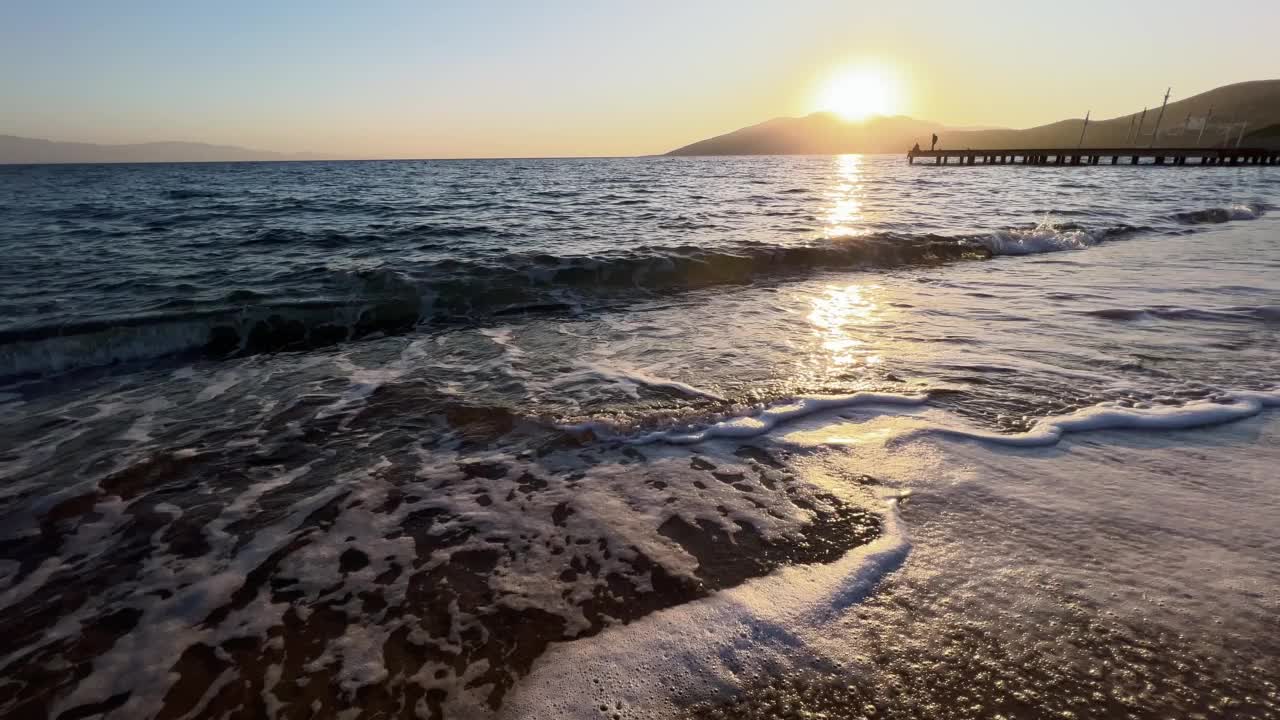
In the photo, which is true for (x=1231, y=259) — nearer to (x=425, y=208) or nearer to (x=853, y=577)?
(x=853, y=577)

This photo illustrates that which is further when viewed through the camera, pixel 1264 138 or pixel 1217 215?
pixel 1264 138

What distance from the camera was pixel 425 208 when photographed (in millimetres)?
21078

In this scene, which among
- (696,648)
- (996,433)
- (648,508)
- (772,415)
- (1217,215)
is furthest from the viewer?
(1217,215)

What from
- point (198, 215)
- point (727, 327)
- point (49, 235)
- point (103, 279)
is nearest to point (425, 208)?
point (198, 215)

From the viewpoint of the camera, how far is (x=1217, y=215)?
57.3 feet

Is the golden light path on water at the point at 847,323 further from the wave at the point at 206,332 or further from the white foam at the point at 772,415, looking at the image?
the wave at the point at 206,332

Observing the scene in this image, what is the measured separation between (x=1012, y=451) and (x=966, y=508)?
925 mm

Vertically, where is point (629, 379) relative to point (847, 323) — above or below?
below

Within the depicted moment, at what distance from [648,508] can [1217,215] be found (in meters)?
23.2

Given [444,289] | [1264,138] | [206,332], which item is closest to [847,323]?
[444,289]

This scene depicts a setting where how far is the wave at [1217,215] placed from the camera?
1697 cm

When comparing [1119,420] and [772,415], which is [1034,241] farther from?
[772,415]

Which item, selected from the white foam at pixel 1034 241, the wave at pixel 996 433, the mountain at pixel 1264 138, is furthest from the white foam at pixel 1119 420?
the mountain at pixel 1264 138

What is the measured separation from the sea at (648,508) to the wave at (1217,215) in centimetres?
1234
